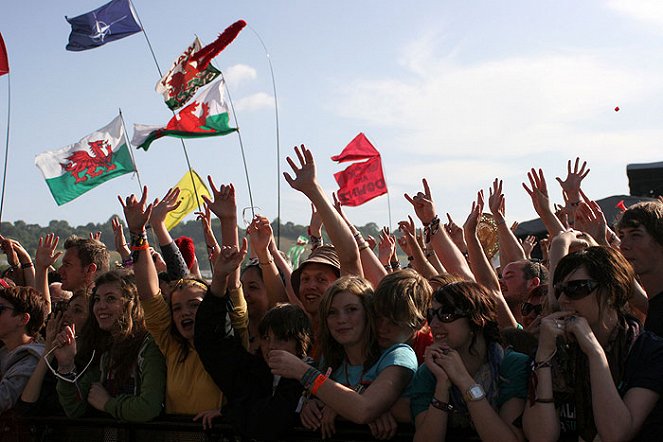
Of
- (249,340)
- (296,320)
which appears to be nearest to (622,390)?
(296,320)

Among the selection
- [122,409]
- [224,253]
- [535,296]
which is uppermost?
[224,253]

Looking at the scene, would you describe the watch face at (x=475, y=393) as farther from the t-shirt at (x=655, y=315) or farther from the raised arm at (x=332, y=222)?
the raised arm at (x=332, y=222)

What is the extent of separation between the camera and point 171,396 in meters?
4.67

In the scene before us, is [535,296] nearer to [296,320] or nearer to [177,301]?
[296,320]

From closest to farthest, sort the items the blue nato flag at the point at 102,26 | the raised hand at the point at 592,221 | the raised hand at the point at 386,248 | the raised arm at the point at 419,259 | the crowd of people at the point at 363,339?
the crowd of people at the point at 363,339 < the raised hand at the point at 592,221 < the raised arm at the point at 419,259 < the raised hand at the point at 386,248 < the blue nato flag at the point at 102,26

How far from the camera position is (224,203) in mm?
5195

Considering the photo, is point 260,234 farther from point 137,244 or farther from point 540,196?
point 540,196

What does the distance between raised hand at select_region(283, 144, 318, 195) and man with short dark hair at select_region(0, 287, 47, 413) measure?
197 centimetres

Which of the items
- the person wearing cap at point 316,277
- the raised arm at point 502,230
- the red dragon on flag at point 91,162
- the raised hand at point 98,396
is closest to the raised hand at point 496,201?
the raised arm at point 502,230

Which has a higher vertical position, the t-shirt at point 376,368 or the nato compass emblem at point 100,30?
the nato compass emblem at point 100,30

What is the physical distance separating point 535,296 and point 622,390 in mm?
1900

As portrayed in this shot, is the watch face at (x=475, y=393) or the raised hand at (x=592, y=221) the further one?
the raised hand at (x=592, y=221)

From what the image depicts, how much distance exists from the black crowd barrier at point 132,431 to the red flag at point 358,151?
27.4 feet

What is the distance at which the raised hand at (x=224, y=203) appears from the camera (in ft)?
17.0
